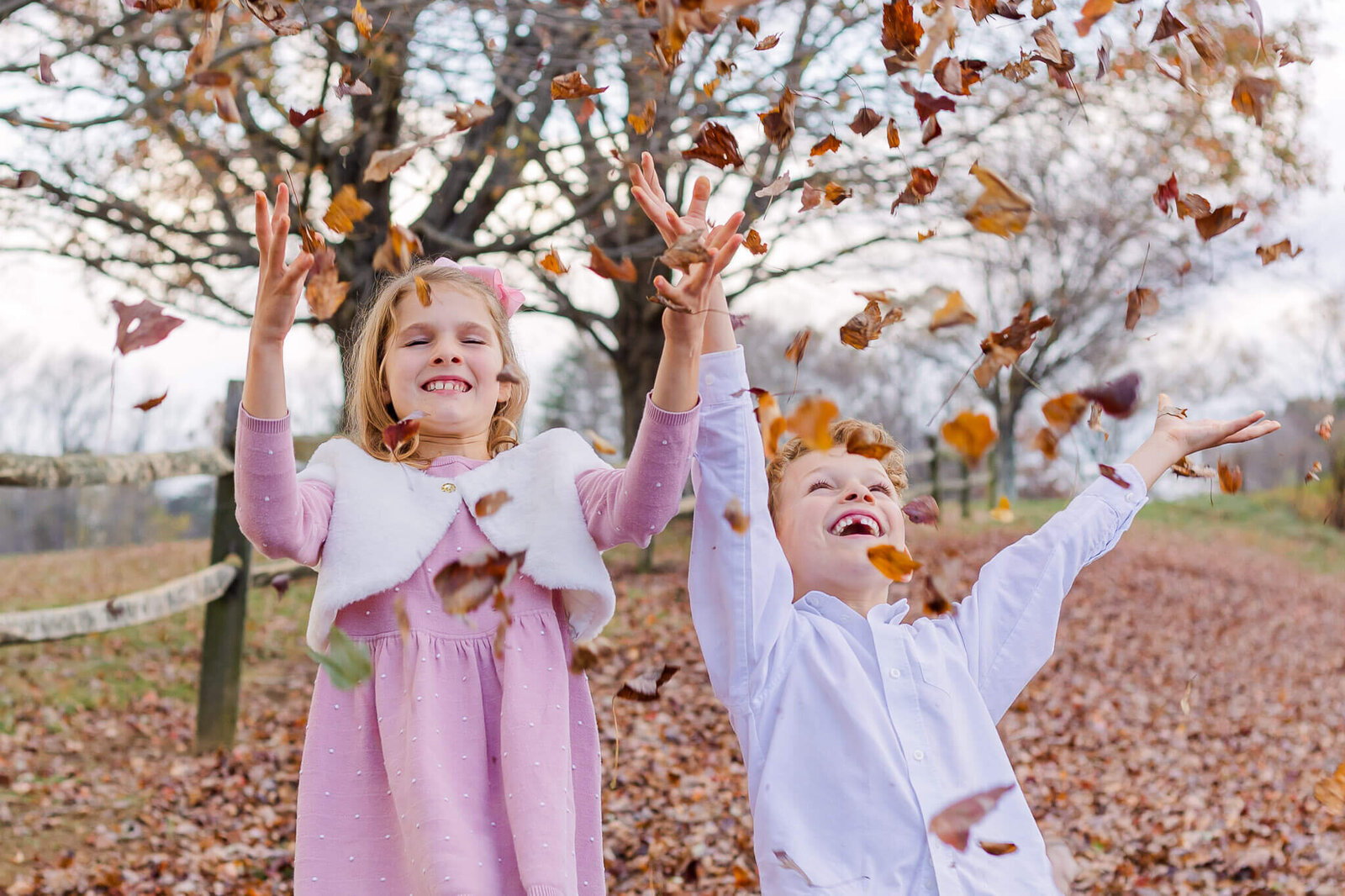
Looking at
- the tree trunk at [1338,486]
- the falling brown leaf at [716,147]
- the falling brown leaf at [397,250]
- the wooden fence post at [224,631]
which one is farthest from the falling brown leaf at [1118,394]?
the tree trunk at [1338,486]

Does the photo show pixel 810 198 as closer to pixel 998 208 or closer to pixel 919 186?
pixel 919 186

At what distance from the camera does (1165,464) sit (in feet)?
7.12

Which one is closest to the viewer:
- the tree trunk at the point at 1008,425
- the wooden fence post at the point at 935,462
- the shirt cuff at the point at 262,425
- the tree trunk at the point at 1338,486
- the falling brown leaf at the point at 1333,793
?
the shirt cuff at the point at 262,425

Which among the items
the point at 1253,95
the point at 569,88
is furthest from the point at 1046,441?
the point at 569,88

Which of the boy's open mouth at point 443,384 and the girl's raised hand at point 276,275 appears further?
the boy's open mouth at point 443,384

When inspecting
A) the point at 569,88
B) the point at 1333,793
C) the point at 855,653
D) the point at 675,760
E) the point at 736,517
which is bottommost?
the point at 675,760

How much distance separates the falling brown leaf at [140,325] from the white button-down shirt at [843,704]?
0.97m

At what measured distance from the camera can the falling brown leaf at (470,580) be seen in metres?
1.83

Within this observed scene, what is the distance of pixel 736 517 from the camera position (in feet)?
6.18

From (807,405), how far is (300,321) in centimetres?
726

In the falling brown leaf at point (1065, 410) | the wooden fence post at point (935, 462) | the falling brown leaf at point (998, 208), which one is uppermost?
the wooden fence post at point (935, 462)

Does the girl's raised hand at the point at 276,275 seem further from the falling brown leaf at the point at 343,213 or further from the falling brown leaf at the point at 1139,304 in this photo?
the falling brown leaf at the point at 1139,304

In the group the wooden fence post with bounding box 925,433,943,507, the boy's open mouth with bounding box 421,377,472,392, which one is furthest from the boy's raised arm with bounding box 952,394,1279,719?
the wooden fence post with bounding box 925,433,943,507

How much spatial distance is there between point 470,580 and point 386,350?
599 mm
